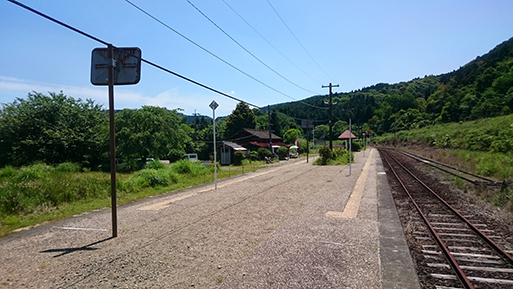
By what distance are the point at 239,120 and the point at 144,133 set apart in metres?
43.8

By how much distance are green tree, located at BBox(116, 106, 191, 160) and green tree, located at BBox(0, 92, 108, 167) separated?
9.52ft

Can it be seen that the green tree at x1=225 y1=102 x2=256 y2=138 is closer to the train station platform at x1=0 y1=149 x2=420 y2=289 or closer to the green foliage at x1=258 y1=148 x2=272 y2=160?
the green foliage at x1=258 y1=148 x2=272 y2=160

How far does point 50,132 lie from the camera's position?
1093 inches

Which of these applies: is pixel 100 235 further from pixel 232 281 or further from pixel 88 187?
pixel 88 187

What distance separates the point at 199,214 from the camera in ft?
28.8

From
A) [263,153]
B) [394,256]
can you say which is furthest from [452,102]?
[394,256]

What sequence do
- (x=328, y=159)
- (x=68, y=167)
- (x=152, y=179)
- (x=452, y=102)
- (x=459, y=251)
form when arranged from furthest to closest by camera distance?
(x=452, y=102)
(x=328, y=159)
(x=68, y=167)
(x=152, y=179)
(x=459, y=251)

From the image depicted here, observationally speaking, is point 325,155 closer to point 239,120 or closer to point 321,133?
point 239,120

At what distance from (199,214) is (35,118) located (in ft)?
87.7

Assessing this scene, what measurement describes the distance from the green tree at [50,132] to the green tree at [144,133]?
2901 mm

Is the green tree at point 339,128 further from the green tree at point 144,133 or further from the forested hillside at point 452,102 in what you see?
the green tree at point 144,133

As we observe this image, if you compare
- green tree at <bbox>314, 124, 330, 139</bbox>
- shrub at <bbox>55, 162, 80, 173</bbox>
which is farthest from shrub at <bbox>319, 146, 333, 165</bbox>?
green tree at <bbox>314, 124, 330, 139</bbox>

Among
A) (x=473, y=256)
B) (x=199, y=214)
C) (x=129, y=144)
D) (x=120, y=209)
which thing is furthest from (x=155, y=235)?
(x=129, y=144)

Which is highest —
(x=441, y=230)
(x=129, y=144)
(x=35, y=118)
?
(x=35, y=118)
